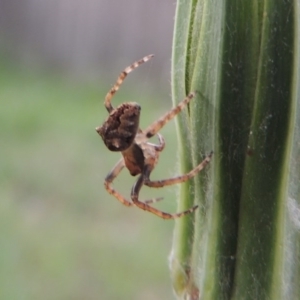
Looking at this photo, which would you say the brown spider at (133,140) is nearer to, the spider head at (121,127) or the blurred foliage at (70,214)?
the spider head at (121,127)

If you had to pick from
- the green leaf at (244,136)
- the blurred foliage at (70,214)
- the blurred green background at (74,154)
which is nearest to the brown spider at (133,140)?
the blurred green background at (74,154)

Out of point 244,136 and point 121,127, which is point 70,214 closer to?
point 121,127

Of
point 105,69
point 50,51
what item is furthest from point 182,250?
point 50,51

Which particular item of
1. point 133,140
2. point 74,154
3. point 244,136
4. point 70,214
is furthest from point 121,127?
point 74,154

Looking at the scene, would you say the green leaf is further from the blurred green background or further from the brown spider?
the blurred green background

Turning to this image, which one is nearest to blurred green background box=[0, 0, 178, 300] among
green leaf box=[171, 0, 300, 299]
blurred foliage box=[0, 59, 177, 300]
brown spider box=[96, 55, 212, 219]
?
blurred foliage box=[0, 59, 177, 300]

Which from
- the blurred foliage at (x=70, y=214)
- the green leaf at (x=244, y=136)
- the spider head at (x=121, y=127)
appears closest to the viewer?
the green leaf at (x=244, y=136)

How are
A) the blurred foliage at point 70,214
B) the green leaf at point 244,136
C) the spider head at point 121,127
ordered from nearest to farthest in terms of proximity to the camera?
the green leaf at point 244,136, the spider head at point 121,127, the blurred foliage at point 70,214

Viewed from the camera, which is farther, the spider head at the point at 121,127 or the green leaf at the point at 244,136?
the spider head at the point at 121,127
